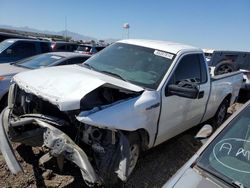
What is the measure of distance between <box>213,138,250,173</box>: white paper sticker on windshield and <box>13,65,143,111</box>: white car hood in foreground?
1556 mm

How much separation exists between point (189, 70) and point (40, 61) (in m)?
4.19

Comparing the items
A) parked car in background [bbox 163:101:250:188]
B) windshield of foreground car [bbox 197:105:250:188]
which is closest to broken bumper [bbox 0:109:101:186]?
parked car in background [bbox 163:101:250:188]

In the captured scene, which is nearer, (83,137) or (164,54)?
(83,137)

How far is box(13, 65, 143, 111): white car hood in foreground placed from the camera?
3.34 m

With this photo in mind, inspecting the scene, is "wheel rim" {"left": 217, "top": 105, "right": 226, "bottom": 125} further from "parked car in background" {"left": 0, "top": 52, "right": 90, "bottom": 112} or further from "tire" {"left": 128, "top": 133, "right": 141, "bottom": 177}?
"parked car in background" {"left": 0, "top": 52, "right": 90, "bottom": 112}

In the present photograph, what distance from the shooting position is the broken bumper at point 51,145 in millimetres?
3191

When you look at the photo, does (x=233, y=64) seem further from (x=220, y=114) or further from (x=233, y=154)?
(x=233, y=154)

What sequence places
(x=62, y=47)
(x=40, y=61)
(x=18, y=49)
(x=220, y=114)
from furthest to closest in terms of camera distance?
(x=62, y=47) → (x=18, y=49) → (x=40, y=61) → (x=220, y=114)

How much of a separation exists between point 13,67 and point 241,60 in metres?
7.77

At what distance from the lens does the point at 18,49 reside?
421 inches

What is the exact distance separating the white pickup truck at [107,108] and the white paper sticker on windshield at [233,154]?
128 centimetres

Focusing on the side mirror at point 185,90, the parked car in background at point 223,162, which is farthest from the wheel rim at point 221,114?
the parked car in background at point 223,162

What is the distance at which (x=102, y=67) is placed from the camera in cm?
482

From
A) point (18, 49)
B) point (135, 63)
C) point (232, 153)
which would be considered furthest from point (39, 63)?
point (232, 153)
